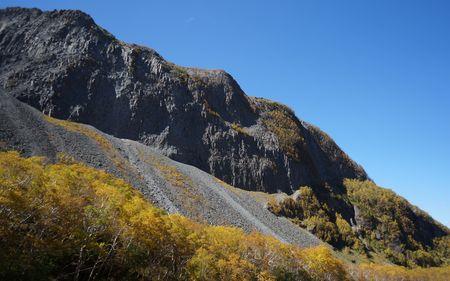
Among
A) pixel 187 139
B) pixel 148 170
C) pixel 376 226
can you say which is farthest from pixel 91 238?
pixel 376 226

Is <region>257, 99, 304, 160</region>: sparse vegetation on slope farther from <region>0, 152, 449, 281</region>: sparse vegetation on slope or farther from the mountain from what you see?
<region>0, 152, 449, 281</region>: sparse vegetation on slope

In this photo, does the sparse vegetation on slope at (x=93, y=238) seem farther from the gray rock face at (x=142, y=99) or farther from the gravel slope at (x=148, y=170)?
the gray rock face at (x=142, y=99)

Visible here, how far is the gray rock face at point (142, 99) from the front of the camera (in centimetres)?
9945

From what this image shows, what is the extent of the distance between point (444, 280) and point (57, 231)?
85.7 metres

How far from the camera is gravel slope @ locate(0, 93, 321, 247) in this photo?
64562 mm

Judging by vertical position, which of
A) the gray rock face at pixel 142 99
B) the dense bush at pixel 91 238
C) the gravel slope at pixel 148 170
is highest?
the gray rock face at pixel 142 99

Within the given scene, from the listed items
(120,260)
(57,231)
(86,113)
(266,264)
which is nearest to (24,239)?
(57,231)

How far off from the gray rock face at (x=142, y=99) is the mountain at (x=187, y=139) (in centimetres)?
33

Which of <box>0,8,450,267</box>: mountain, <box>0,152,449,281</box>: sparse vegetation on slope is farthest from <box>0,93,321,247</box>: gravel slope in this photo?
<box>0,152,449,281</box>: sparse vegetation on slope

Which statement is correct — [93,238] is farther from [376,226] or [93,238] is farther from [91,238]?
[376,226]

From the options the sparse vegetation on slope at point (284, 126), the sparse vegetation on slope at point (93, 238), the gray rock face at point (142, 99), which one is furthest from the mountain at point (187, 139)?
the sparse vegetation on slope at point (93, 238)

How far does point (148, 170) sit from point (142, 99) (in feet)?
112

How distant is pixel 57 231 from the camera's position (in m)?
32.5

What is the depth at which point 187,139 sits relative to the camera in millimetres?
111125
